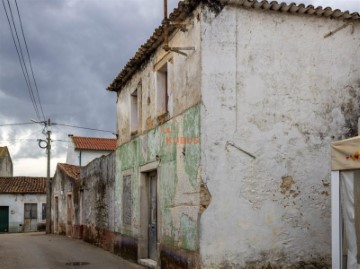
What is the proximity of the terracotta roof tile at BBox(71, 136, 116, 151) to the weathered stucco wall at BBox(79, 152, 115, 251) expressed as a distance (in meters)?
18.5

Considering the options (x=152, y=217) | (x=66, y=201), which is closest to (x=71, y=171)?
(x=66, y=201)

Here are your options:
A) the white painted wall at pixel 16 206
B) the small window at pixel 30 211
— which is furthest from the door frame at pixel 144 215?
the small window at pixel 30 211

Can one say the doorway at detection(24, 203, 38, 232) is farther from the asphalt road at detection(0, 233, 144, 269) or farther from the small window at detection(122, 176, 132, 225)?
Answer: the small window at detection(122, 176, 132, 225)

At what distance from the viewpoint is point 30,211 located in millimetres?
39719

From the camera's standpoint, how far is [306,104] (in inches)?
362

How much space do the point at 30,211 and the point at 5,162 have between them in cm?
855

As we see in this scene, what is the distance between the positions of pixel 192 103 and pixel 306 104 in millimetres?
2158

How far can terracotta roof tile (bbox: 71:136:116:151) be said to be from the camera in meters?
40.3

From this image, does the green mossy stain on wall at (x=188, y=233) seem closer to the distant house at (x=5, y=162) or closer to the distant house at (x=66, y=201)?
the distant house at (x=66, y=201)

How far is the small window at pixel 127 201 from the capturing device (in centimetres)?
1345

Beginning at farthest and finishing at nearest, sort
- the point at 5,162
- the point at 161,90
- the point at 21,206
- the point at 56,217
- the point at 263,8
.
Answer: the point at 5,162, the point at 21,206, the point at 56,217, the point at 161,90, the point at 263,8

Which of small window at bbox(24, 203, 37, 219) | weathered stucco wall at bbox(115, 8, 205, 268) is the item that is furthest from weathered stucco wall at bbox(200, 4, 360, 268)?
small window at bbox(24, 203, 37, 219)

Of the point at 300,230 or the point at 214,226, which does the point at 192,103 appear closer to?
the point at 214,226

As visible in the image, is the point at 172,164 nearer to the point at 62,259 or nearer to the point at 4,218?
the point at 62,259
